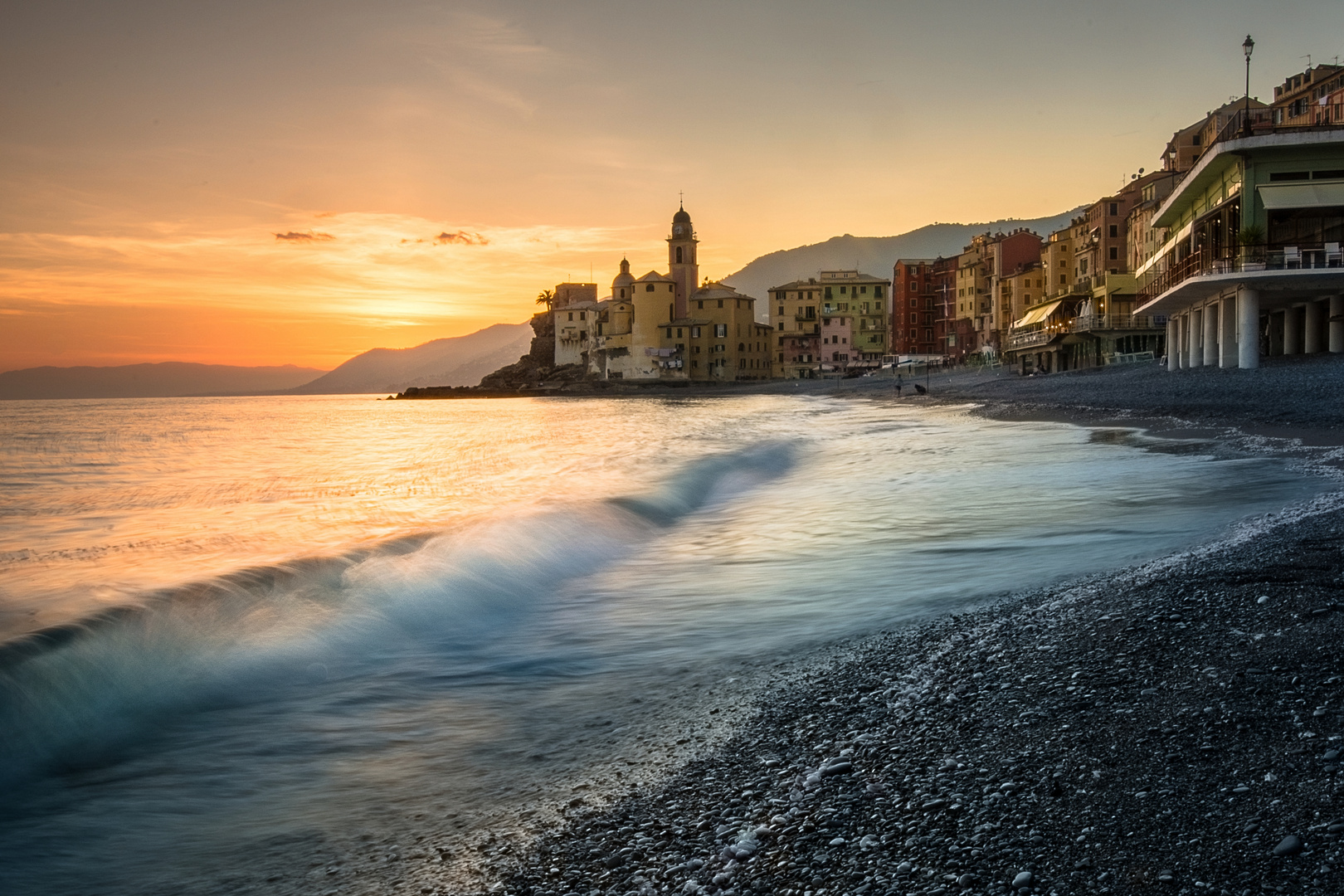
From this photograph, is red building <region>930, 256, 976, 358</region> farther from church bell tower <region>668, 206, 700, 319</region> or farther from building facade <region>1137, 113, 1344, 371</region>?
building facade <region>1137, 113, 1344, 371</region>

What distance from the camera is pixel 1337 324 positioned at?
3391cm

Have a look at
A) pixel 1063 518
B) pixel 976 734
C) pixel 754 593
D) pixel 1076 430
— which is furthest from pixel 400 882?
pixel 1076 430

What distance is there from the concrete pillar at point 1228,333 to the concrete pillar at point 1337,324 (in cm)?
312

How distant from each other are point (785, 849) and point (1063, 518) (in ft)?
30.5

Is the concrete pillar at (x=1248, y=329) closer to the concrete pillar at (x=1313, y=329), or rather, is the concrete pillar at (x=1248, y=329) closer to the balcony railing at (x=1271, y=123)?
the concrete pillar at (x=1313, y=329)

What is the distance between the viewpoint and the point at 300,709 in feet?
22.4

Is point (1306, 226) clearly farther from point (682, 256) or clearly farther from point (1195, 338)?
point (682, 256)

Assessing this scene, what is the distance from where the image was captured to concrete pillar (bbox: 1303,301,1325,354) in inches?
1446

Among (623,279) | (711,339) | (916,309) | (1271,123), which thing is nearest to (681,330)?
(711,339)

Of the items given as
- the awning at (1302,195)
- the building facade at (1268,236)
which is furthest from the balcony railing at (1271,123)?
the awning at (1302,195)

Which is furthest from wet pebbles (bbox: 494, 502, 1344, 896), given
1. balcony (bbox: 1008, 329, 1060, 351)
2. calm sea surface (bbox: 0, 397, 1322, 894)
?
balcony (bbox: 1008, 329, 1060, 351)

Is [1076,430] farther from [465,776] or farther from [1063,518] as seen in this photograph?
[465,776]

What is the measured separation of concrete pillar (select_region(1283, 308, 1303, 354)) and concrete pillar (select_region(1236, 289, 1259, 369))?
8.23 meters

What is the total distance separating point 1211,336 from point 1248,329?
6.02 m
